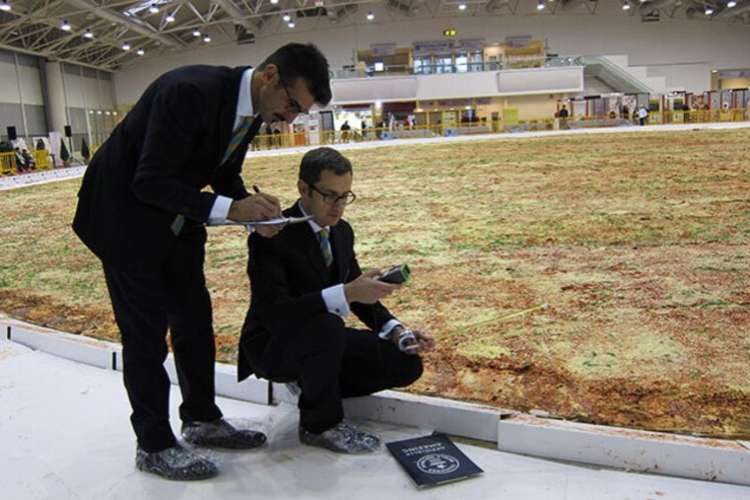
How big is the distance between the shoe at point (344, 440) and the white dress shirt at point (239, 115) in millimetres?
847

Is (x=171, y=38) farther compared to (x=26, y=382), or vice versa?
(x=171, y=38)

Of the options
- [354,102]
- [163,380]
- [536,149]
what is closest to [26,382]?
[163,380]

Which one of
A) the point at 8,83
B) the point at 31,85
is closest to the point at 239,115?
the point at 8,83

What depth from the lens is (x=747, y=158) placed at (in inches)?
417

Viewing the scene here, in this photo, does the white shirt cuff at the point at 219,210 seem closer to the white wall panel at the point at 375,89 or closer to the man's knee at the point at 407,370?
the man's knee at the point at 407,370

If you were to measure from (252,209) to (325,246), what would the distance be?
0.44m

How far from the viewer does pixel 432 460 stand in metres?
2.14

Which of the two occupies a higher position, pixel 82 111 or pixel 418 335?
pixel 82 111

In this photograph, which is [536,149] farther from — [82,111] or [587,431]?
[82,111]

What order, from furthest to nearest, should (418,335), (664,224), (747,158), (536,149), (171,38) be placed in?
1. (171,38)
2. (536,149)
3. (747,158)
4. (664,224)
5. (418,335)

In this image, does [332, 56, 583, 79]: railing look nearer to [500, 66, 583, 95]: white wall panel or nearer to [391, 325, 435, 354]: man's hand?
[500, 66, 583, 95]: white wall panel

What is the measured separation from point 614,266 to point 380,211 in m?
3.63

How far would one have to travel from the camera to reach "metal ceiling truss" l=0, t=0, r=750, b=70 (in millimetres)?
28277

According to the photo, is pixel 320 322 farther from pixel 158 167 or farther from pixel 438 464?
pixel 158 167
